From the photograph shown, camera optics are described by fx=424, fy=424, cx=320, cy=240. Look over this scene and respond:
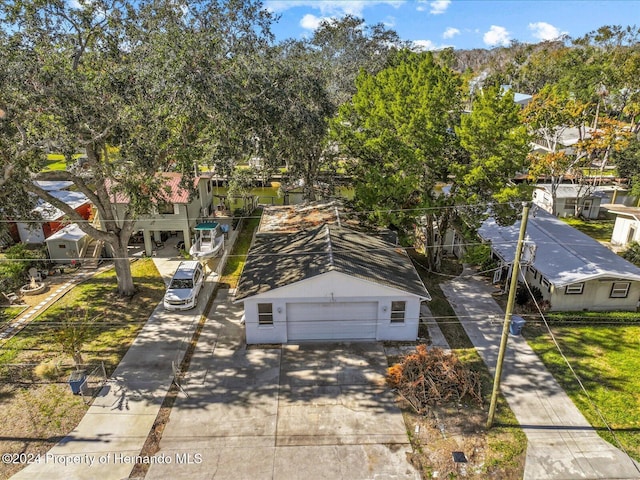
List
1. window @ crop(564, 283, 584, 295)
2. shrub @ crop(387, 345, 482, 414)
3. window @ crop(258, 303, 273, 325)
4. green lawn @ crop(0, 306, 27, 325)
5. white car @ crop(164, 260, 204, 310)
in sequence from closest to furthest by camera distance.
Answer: shrub @ crop(387, 345, 482, 414) < window @ crop(258, 303, 273, 325) < green lawn @ crop(0, 306, 27, 325) < window @ crop(564, 283, 584, 295) < white car @ crop(164, 260, 204, 310)

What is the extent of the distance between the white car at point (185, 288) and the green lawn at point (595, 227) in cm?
2591

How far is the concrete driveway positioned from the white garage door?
48 centimetres

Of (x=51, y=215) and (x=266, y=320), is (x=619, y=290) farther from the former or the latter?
(x=51, y=215)

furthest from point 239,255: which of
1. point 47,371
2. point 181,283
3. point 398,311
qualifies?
point 47,371

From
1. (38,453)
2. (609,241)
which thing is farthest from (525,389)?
(609,241)

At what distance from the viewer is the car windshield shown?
20.6m

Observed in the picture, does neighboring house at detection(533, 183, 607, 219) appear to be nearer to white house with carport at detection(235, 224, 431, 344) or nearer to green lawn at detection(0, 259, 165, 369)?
white house with carport at detection(235, 224, 431, 344)

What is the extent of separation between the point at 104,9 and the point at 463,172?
16.3 meters

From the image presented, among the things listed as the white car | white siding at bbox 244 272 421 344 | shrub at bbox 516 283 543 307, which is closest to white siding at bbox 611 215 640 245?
shrub at bbox 516 283 543 307

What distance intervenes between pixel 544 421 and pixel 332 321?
26.3 feet

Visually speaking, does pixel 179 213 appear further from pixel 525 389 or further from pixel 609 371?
pixel 609 371

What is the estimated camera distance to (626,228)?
26.9 meters

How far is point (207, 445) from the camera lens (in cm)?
1243

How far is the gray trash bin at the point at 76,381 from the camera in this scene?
46.4 ft
